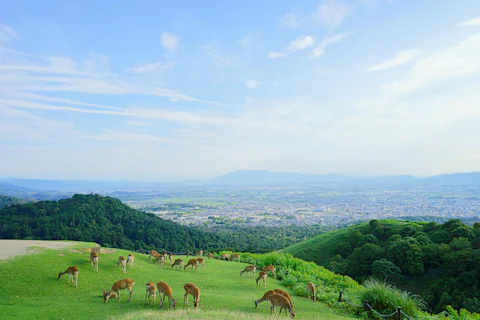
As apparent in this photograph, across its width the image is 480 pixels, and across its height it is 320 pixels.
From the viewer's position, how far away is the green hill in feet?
77.4

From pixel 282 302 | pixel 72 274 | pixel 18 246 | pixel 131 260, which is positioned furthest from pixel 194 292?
pixel 18 246

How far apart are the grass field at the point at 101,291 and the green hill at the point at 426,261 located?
15.5 m

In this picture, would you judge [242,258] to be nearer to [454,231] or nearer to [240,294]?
[240,294]

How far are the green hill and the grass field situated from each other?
15498 mm

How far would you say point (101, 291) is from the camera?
12.5m

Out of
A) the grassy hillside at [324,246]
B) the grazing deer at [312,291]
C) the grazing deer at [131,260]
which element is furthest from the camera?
the grassy hillside at [324,246]

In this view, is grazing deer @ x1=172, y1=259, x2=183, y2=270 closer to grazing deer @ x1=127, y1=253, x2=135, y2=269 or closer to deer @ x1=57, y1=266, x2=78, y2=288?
grazing deer @ x1=127, y1=253, x2=135, y2=269

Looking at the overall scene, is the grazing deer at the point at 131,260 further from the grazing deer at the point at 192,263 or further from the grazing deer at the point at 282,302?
the grazing deer at the point at 282,302

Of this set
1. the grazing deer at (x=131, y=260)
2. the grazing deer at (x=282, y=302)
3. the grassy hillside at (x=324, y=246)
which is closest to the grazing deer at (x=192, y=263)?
the grazing deer at (x=131, y=260)

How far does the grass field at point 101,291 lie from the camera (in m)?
9.78

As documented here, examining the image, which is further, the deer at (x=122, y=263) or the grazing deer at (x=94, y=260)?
the deer at (x=122, y=263)

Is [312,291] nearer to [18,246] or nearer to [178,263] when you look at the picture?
[178,263]

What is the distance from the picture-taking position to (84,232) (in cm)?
4522

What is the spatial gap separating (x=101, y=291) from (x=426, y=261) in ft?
88.3
